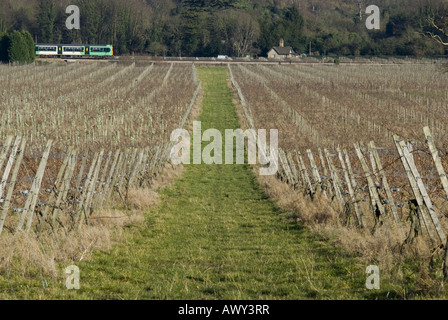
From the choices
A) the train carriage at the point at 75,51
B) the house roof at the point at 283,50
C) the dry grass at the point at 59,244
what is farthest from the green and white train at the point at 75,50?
the dry grass at the point at 59,244

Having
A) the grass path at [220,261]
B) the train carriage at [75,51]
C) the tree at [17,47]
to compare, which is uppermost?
the grass path at [220,261]

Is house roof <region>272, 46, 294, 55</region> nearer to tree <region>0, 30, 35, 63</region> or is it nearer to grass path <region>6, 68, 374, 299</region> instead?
tree <region>0, 30, 35, 63</region>

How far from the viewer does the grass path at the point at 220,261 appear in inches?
298

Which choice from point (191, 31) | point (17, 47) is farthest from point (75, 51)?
point (17, 47)

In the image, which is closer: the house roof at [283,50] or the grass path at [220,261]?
the grass path at [220,261]

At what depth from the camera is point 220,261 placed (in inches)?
368

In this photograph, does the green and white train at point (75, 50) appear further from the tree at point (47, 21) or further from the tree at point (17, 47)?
the tree at point (17, 47)

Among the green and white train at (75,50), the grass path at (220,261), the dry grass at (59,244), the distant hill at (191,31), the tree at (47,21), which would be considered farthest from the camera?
the tree at (47,21)

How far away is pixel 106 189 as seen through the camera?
1295 cm

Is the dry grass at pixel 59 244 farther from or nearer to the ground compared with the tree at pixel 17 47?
farther from the ground

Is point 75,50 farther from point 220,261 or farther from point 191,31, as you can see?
point 220,261

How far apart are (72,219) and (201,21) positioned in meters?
103

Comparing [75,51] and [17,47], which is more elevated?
[17,47]
